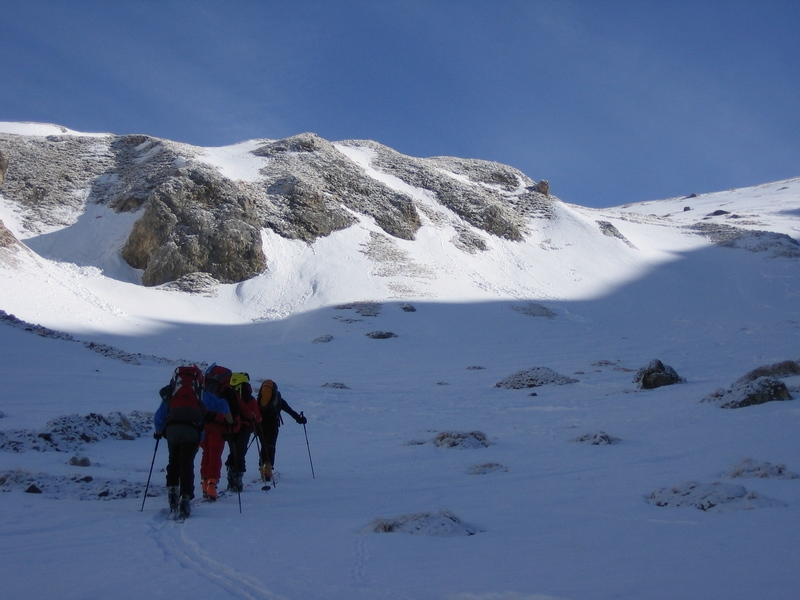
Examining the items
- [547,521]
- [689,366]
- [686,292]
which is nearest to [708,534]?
[547,521]

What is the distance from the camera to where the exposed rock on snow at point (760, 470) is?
18.3 ft

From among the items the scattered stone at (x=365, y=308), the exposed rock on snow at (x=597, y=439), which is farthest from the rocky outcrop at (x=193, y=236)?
the exposed rock on snow at (x=597, y=439)

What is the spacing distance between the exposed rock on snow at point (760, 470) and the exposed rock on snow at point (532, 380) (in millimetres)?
9423

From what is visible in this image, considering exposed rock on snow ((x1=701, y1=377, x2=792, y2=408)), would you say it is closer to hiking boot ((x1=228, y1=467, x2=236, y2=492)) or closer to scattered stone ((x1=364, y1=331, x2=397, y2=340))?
hiking boot ((x1=228, y1=467, x2=236, y2=492))

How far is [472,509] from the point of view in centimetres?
543

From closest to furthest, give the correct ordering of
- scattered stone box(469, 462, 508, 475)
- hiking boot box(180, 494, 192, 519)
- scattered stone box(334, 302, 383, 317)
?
hiking boot box(180, 494, 192, 519) < scattered stone box(469, 462, 508, 475) < scattered stone box(334, 302, 383, 317)

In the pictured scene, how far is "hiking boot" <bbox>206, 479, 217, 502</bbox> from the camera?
6.35 meters

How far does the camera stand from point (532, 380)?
15.7m

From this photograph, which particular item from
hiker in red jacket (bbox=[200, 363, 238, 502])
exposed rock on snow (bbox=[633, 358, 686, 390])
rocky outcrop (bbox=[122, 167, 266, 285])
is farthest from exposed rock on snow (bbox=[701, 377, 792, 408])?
rocky outcrop (bbox=[122, 167, 266, 285])

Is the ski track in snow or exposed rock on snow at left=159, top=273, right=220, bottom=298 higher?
exposed rock on snow at left=159, top=273, right=220, bottom=298

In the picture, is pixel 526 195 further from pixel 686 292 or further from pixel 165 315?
pixel 165 315

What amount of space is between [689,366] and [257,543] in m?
16.8

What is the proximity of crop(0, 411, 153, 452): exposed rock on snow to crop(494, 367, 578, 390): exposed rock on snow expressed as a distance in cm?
902

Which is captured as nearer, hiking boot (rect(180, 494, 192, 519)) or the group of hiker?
hiking boot (rect(180, 494, 192, 519))
